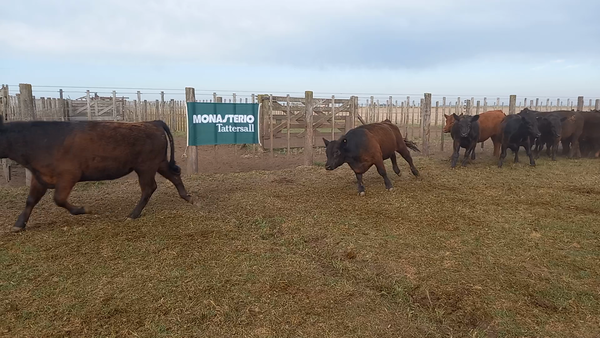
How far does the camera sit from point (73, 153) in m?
5.39

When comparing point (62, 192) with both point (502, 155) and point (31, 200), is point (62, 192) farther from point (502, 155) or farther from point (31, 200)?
point (502, 155)

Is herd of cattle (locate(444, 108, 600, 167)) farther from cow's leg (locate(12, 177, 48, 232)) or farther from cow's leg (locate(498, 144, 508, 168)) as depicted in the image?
cow's leg (locate(12, 177, 48, 232))

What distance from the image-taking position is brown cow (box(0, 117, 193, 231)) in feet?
17.3

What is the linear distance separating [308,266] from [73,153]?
11.2 ft

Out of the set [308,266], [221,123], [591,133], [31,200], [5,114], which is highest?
[5,114]

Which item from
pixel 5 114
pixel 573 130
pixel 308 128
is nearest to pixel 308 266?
pixel 308 128

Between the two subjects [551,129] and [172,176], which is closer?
[172,176]

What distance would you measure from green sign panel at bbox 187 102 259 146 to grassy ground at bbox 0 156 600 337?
264 centimetres

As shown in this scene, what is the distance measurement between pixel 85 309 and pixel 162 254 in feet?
3.97

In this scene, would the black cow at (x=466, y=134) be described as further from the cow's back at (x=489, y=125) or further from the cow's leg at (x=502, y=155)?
the cow's back at (x=489, y=125)

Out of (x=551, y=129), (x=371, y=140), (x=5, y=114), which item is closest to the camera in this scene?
(x=371, y=140)

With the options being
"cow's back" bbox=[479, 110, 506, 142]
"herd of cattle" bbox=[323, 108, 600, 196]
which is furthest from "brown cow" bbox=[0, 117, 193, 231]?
"cow's back" bbox=[479, 110, 506, 142]

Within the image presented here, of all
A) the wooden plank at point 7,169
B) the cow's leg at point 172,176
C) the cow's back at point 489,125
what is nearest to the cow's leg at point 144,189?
the cow's leg at point 172,176

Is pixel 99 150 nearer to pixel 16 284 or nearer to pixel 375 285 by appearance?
pixel 16 284
